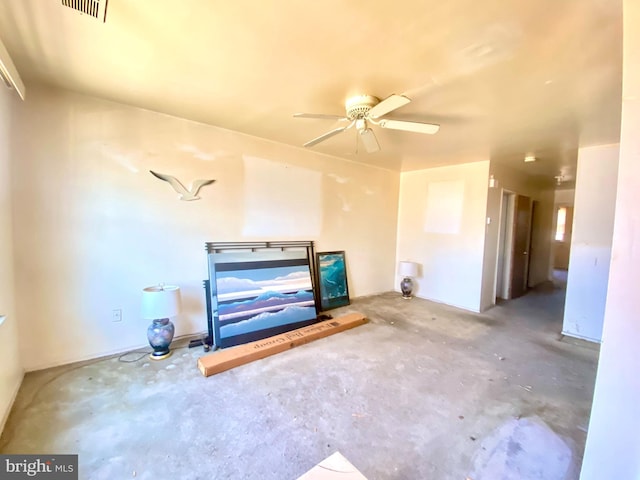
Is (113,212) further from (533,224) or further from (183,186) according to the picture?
(533,224)

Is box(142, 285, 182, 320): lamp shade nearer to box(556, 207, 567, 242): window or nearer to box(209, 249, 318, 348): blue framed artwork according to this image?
box(209, 249, 318, 348): blue framed artwork

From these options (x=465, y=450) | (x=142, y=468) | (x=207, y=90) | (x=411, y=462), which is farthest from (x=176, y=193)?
(x=465, y=450)

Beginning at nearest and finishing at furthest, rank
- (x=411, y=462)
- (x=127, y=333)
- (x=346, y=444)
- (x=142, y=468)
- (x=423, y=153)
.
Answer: (x=142, y=468) → (x=411, y=462) → (x=346, y=444) → (x=127, y=333) → (x=423, y=153)

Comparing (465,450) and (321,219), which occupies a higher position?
(321,219)

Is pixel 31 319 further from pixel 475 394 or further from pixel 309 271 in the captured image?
pixel 475 394

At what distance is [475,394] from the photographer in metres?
2.33

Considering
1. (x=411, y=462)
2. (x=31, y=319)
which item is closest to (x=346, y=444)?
(x=411, y=462)

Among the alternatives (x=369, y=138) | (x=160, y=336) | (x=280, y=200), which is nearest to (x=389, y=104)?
(x=369, y=138)

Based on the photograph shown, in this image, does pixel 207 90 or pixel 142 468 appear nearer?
pixel 142 468

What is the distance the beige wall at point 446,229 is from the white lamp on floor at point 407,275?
8.5 inches

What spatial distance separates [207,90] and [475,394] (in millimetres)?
3484

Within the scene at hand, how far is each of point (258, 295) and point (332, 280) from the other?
4.84 feet

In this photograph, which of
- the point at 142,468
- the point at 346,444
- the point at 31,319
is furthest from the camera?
the point at 31,319

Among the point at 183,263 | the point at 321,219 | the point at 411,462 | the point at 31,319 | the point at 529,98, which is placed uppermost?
the point at 529,98
